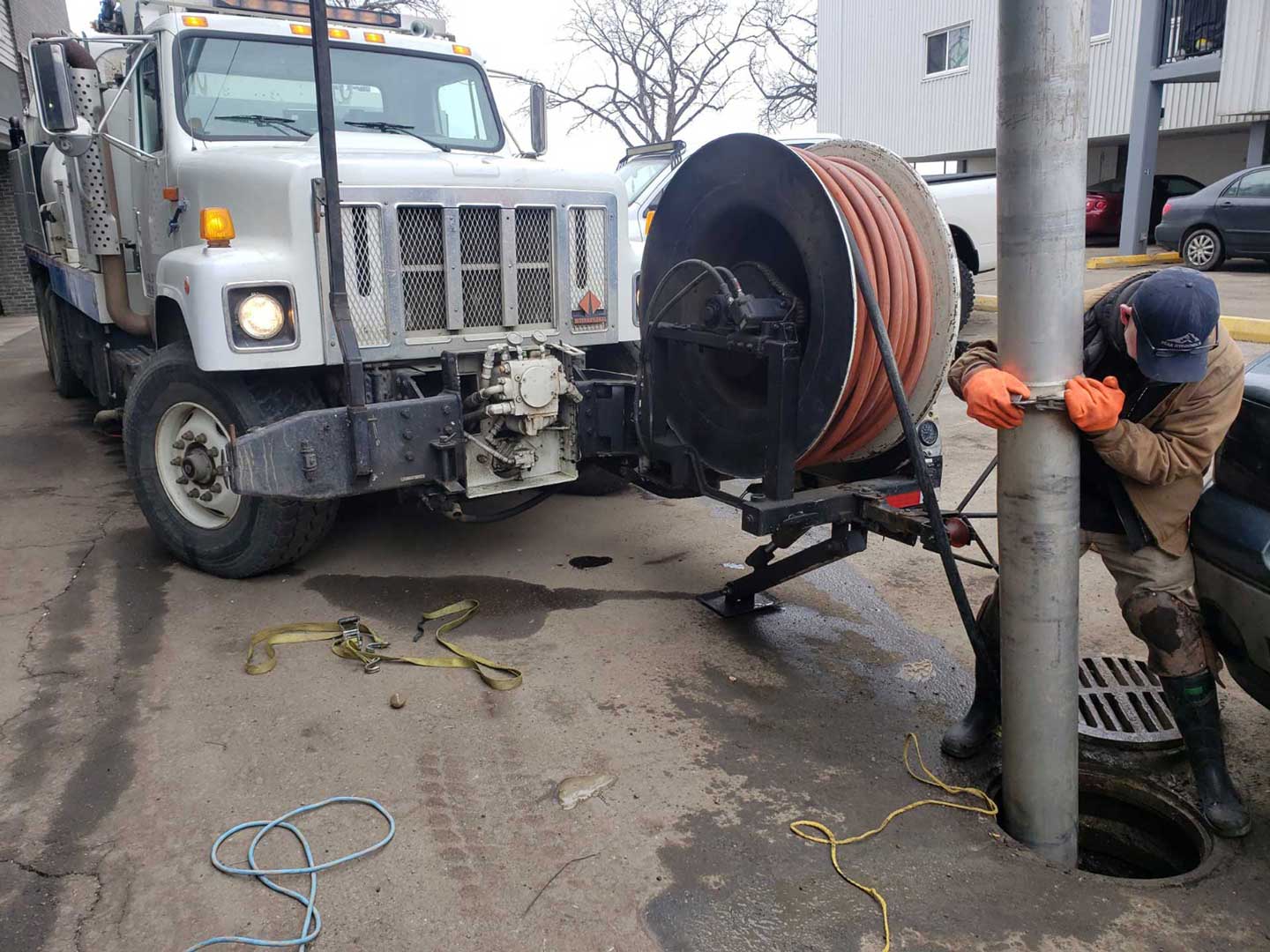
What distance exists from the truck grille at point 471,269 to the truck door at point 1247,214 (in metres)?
12.2

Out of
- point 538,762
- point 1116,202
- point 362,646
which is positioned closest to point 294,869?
point 538,762

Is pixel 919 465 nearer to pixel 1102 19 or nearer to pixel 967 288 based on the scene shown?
pixel 967 288

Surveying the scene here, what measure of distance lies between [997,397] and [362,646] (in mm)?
2755

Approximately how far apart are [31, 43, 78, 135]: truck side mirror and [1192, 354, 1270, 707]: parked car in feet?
17.3

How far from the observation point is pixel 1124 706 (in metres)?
3.71

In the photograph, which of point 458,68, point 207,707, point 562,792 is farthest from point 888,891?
point 458,68

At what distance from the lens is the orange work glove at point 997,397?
2676 mm

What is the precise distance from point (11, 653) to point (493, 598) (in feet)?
6.59

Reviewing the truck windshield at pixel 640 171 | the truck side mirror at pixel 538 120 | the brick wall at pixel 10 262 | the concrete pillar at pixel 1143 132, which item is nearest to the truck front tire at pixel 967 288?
the truck windshield at pixel 640 171

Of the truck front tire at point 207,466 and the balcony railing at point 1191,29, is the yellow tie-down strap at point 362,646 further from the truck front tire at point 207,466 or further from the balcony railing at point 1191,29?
the balcony railing at point 1191,29

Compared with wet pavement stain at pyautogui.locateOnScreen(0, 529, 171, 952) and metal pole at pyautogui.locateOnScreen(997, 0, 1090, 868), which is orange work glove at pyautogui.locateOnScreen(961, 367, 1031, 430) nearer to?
metal pole at pyautogui.locateOnScreen(997, 0, 1090, 868)

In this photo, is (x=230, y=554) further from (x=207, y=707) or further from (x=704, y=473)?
(x=704, y=473)

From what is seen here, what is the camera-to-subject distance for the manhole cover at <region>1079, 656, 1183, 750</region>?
3501mm

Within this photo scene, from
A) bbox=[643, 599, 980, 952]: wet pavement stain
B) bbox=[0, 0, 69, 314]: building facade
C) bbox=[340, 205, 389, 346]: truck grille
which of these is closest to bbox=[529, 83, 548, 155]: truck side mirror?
bbox=[340, 205, 389, 346]: truck grille
